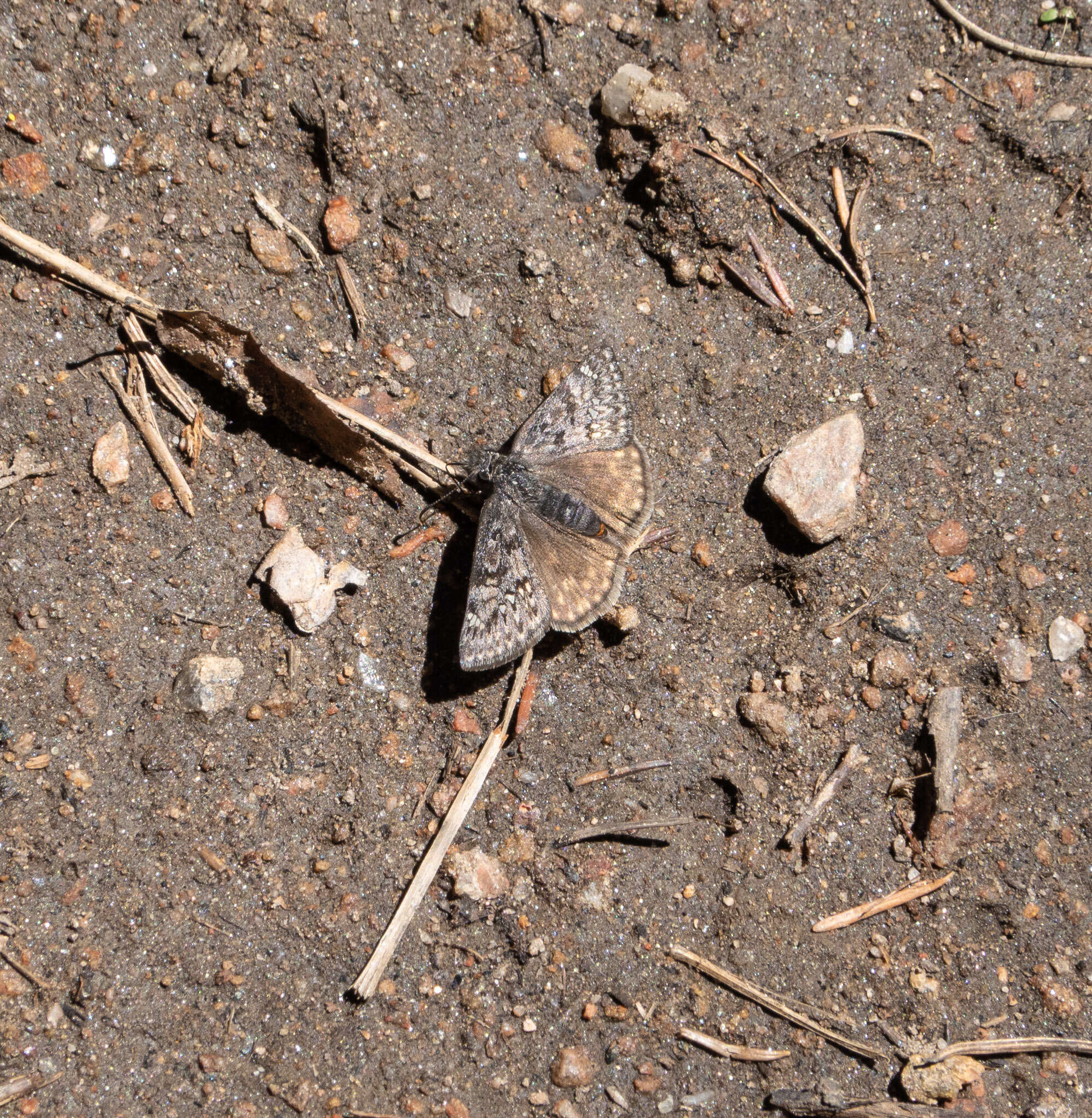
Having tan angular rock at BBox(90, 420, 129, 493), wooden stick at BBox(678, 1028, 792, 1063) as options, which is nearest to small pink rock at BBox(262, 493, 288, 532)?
tan angular rock at BBox(90, 420, 129, 493)

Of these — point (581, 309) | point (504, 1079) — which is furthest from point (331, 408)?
point (504, 1079)

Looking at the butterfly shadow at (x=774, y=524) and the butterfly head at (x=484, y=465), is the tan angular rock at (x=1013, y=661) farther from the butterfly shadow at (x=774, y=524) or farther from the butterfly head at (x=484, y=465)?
the butterfly head at (x=484, y=465)

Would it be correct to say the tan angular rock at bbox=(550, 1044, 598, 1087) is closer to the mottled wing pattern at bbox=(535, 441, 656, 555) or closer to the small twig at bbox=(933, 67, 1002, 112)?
the mottled wing pattern at bbox=(535, 441, 656, 555)

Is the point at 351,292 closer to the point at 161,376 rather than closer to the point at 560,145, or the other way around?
the point at 161,376

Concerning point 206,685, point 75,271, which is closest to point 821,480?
point 206,685

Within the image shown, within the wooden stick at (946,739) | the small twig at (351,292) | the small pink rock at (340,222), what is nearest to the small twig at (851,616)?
the wooden stick at (946,739)
